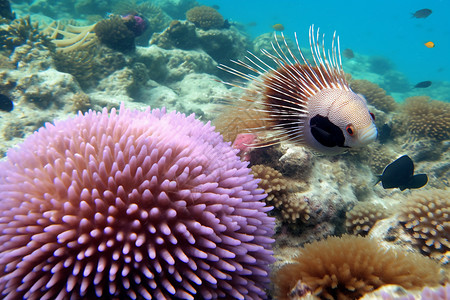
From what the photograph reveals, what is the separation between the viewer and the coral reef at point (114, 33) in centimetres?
860

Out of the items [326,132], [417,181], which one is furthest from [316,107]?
[417,181]

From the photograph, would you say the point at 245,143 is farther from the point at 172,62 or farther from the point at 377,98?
the point at 172,62

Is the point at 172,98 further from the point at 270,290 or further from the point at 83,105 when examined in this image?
the point at 270,290

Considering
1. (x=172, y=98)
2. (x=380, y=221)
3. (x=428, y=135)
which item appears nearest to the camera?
(x=380, y=221)

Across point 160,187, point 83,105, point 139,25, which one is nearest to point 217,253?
point 160,187

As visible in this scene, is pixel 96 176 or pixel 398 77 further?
pixel 398 77

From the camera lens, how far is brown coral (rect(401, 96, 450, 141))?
23.8 ft

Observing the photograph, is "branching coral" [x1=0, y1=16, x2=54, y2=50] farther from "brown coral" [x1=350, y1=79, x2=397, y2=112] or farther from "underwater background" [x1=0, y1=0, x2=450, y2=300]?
"brown coral" [x1=350, y1=79, x2=397, y2=112]

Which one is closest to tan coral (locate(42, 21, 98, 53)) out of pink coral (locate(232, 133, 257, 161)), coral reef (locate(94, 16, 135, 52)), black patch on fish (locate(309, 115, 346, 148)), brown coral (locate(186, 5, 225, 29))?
coral reef (locate(94, 16, 135, 52))

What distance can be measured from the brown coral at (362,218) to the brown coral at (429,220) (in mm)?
381

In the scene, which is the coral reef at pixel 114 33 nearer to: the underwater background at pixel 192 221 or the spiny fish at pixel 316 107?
the underwater background at pixel 192 221

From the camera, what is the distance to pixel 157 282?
162 centimetres

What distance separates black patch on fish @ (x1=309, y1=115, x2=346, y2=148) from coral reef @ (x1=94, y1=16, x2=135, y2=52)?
8691 millimetres

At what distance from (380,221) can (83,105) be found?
7.22m
